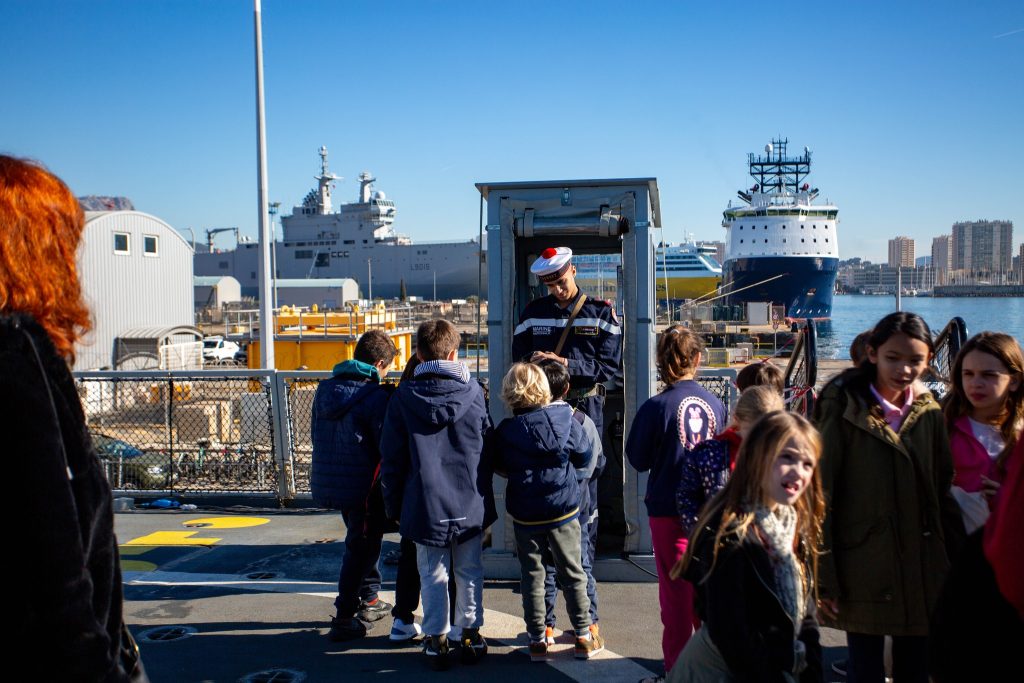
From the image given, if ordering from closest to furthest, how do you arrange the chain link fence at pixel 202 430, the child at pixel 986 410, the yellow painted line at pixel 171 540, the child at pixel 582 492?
the child at pixel 986 410 → the child at pixel 582 492 → the yellow painted line at pixel 171 540 → the chain link fence at pixel 202 430

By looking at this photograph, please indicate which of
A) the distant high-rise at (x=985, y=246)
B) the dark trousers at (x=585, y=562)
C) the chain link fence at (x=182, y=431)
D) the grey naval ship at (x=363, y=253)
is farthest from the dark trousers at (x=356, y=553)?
the distant high-rise at (x=985, y=246)

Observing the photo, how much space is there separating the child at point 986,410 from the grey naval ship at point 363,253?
8328 cm

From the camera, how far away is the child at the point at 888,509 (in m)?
2.94

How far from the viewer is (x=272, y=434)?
746cm

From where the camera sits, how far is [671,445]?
3695 millimetres

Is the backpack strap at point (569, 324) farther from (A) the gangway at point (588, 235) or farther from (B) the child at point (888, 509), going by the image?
(B) the child at point (888, 509)

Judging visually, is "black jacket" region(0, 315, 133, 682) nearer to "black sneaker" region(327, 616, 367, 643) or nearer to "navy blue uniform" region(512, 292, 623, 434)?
"black sneaker" region(327, 616, 367, 643)

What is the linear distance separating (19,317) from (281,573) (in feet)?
14.2

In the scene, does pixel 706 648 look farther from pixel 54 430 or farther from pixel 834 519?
pixel 54 430

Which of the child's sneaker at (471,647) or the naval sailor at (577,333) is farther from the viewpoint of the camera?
the naval sailor at (577,333)

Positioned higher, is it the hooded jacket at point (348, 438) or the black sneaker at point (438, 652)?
the hooded jacket at point (348, 438)

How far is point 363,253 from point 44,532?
91.4 metres

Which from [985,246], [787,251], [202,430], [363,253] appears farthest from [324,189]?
[985,246]

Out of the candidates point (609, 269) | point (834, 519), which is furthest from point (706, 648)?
point (609, 269)
